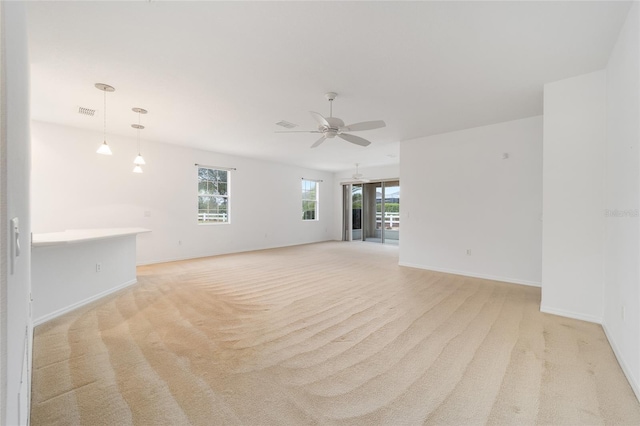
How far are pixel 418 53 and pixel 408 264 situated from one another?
4214 millimetres

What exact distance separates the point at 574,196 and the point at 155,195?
7081mm

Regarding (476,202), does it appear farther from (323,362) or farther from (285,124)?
(323,362)

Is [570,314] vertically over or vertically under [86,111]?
under

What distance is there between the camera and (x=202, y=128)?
5.04 metres

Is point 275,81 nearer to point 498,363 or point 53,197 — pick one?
point 498,363

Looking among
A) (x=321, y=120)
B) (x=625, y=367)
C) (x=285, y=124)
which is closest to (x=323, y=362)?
(x=625, y=367)

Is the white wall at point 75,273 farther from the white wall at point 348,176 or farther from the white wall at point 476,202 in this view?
the white wall at point 348,176

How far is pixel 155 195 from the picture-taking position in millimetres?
6094

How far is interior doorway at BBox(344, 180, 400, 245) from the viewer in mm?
10102

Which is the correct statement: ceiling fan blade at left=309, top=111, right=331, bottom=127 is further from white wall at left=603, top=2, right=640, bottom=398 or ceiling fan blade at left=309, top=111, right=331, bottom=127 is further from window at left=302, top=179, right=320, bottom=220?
window at left=302, top=179, right=320, bottom=220

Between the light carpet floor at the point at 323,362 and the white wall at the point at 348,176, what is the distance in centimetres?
569

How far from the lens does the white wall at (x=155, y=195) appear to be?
488cm

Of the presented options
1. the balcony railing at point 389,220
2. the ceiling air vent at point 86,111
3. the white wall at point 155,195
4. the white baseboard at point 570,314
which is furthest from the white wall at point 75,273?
the balcony railing at point 389,220

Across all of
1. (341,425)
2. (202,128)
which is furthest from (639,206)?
(202,128)
